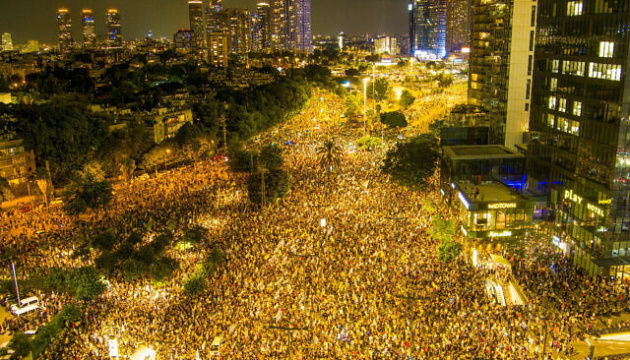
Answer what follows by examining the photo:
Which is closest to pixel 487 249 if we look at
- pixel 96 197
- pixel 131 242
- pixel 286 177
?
pixel 286 177

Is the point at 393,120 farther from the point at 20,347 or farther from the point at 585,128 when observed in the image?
the point at 20,347

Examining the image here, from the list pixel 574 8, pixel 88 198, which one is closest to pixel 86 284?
pixel 88 198

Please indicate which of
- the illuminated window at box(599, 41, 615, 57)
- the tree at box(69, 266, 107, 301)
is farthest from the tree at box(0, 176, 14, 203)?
the illuminated window at box(599, 41, 615, 57)

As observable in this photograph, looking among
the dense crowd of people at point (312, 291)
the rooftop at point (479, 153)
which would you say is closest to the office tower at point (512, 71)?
the rooftop at point (479, 153)

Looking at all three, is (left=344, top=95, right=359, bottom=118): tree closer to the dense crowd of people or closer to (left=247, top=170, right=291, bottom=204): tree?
the dense crowd of people

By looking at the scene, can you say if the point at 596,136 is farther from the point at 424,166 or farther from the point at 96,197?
the point at 96,197

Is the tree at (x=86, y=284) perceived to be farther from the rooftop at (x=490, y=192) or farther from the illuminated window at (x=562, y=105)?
the illuminated window at (x=562, y=105)
